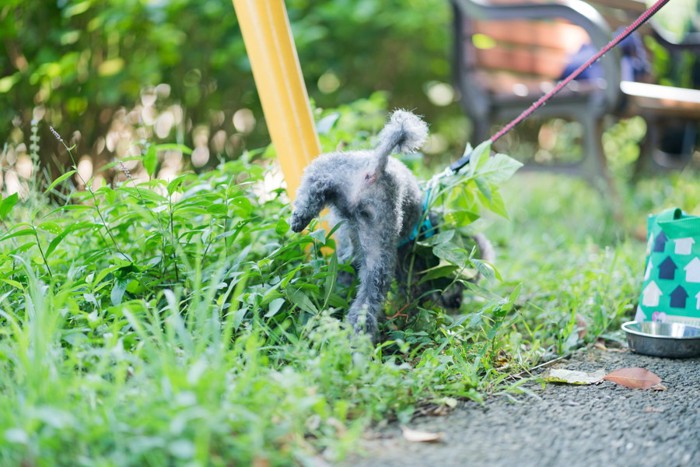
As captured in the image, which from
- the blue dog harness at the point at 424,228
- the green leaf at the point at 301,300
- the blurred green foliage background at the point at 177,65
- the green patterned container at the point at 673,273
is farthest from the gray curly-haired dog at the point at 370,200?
the blurred green foliage background at the point at 177,65

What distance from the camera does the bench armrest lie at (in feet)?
10.5

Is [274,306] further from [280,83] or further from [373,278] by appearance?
[280,83]

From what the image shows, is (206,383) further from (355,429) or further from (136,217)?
(136,217)

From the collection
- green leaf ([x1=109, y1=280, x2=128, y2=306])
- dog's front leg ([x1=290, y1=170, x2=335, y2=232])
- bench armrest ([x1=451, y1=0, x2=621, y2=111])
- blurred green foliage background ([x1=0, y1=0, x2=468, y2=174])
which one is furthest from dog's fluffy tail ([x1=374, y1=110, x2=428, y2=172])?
bench armrest ([x1=451, y1=0, x2=621, y2=111])

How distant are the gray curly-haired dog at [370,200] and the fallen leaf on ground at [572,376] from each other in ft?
1.64

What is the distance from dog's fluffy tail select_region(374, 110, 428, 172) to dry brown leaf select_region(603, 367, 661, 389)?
31.8 inches

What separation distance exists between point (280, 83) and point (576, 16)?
1.84m

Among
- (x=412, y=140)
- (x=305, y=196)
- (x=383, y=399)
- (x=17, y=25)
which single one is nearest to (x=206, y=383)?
(x=383, y=399)

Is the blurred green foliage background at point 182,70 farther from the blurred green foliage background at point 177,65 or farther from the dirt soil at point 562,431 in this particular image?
the dirt soil at point 562,431

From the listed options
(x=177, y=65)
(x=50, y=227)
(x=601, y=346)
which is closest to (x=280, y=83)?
(x=50, y=227)

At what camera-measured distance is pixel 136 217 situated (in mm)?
2014

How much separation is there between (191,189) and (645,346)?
1463 mm

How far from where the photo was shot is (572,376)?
180 centimetres

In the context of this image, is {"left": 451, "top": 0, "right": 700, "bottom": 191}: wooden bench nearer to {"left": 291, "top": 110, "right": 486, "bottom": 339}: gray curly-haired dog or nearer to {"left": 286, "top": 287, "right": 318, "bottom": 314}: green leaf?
{"left": 291, "top": 110, "right": 486, "bottom": 339}: gray curly-haired dog
